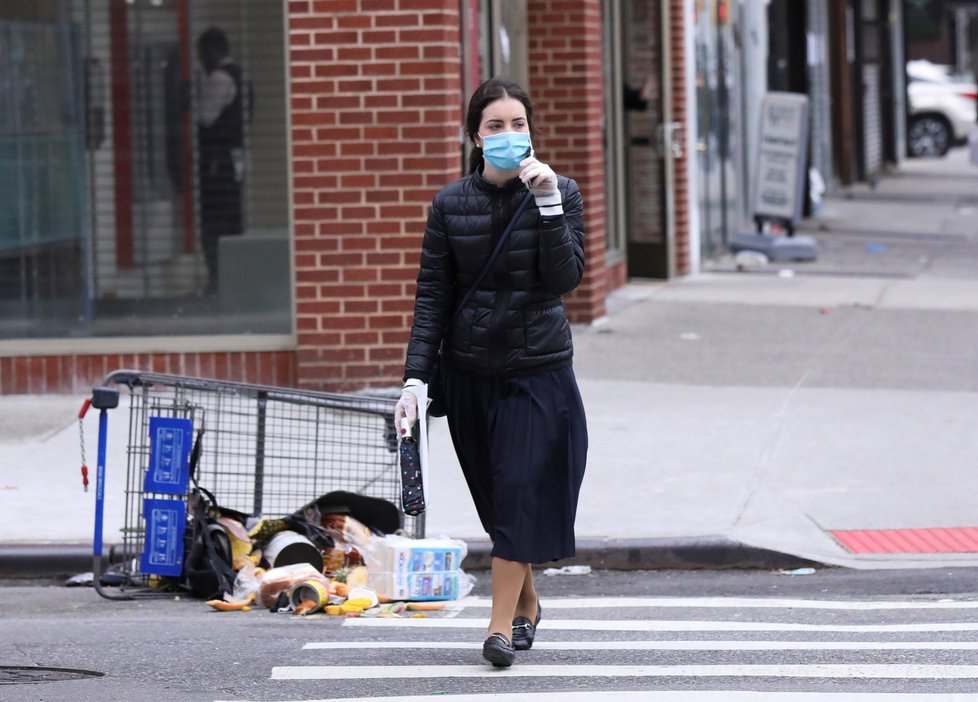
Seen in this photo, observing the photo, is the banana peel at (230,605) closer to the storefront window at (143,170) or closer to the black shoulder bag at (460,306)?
the black shoulder bag at (460,306)

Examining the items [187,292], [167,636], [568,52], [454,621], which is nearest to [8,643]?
[167,636]

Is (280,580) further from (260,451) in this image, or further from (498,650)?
(498,650)

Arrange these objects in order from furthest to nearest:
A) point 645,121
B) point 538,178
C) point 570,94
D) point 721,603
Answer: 1. point 645,121
2. point 570,94
3. point 721,603
4. point 538,178

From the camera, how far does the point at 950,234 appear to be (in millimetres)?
22516

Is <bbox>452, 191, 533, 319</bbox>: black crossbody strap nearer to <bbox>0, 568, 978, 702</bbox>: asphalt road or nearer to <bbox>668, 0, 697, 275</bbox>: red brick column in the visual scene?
<bbox>0, 568, 978, 702</bbox>: asphalt road

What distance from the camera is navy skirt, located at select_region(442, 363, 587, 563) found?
5.91 m

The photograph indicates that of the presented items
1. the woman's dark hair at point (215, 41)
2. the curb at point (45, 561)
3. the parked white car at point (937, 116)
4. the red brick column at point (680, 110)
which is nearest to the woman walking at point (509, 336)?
the curb at point (45, 561)

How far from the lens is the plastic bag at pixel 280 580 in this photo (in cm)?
714

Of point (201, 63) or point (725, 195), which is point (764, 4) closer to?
point (725, 195)

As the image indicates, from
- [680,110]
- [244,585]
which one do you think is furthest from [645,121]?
[244,585]

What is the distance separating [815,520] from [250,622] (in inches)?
106

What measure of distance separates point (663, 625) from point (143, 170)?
5.61 m

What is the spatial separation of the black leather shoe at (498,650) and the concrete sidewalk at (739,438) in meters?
2.02

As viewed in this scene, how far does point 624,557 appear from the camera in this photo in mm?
7879
